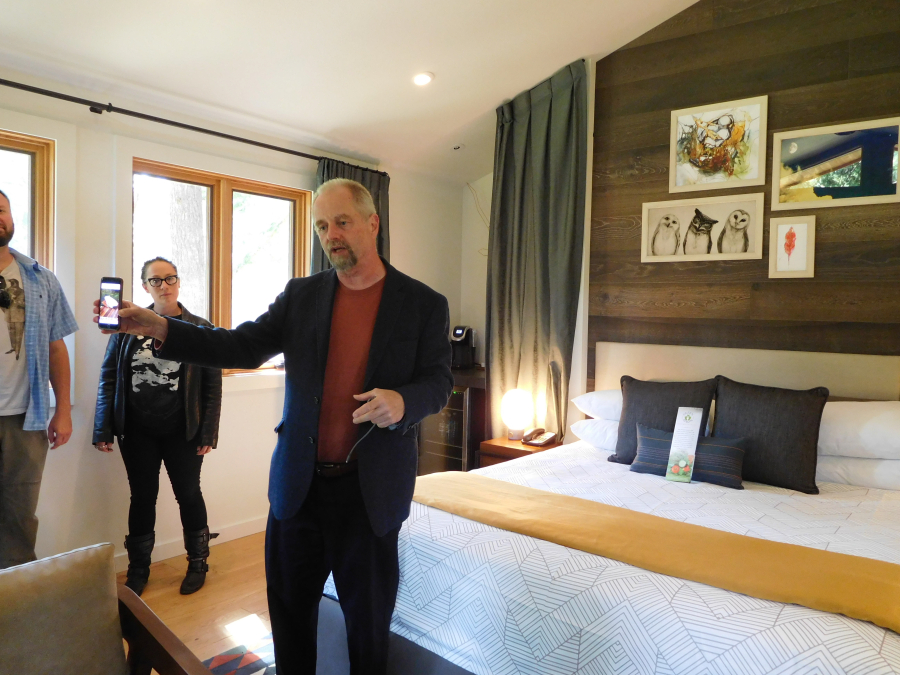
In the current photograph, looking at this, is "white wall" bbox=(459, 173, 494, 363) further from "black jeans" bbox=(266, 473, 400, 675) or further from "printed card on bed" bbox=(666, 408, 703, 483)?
"black jeans" bbox=(266, 473, 400, 675)

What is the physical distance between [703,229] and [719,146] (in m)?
0.42

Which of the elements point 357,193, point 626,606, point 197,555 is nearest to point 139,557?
point 197,555

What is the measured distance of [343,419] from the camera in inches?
62.1

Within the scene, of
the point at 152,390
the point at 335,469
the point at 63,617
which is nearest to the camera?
the point at 63,617

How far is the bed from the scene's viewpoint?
1277mm

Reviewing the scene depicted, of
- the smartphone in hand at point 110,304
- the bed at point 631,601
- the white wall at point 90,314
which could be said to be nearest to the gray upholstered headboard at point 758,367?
the bed at point 631,601

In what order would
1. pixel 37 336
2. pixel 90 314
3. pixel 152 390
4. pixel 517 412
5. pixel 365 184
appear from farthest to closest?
pixel 365 184 → pixel 517 412 → pixel 90 314 → pixel 152 390 → pixel 37 336

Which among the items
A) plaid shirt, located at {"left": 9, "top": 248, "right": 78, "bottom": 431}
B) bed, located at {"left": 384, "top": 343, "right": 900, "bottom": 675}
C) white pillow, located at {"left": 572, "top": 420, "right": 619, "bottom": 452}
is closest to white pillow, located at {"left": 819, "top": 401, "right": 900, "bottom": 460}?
bed, located at {"left": 384, "top": 343, "right": 900, "bottom": 675}

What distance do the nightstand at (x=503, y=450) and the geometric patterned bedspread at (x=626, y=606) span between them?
3.68 feet

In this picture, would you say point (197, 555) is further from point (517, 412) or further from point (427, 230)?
point (427, 230)

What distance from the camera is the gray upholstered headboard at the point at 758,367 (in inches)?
110

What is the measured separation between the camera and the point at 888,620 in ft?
4.23

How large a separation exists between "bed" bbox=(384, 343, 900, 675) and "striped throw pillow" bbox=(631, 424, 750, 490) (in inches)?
2.5

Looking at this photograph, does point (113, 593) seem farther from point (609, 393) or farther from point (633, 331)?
point (633, 331)
